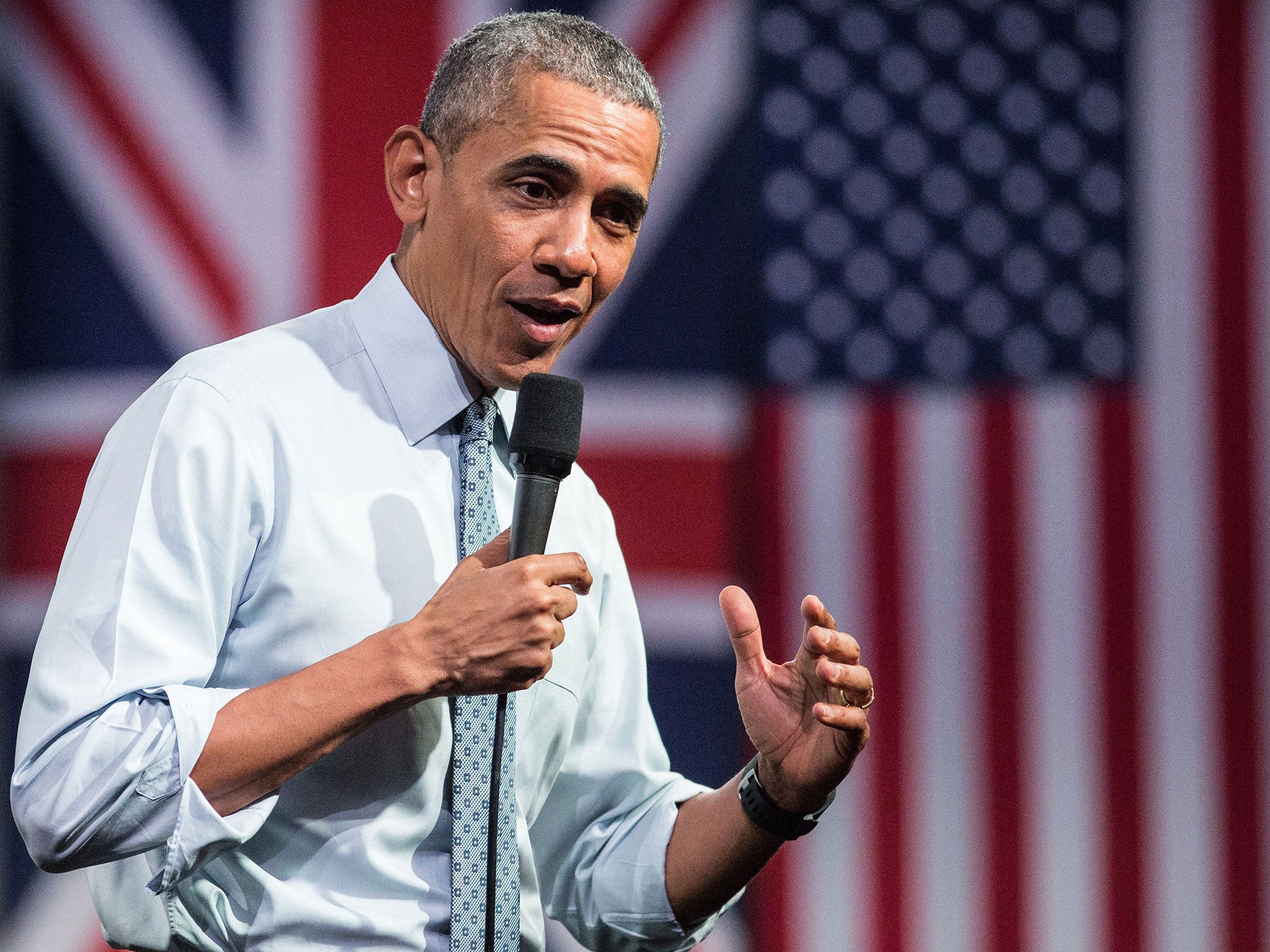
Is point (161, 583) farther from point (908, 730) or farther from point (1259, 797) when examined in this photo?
point (1259, 797)

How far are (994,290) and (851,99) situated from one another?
521mm

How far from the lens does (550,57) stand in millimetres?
1181

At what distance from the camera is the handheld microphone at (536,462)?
970 mm

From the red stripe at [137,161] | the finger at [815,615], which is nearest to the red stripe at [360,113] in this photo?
the red stripe at [137,161]

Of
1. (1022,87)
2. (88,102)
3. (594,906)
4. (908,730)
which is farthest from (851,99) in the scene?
(594,906)

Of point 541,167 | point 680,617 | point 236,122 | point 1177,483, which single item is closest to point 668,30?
point 236,122

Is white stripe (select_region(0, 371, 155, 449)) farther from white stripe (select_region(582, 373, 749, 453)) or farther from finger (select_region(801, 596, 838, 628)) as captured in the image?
finger (select_region(801, 596, 838, 628))

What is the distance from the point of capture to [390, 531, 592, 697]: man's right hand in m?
0.93

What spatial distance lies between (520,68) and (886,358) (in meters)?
1.67

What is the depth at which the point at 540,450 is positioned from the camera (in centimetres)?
99

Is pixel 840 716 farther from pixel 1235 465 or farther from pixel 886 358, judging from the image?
pixel 1235 465

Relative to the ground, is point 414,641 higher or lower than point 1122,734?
higher

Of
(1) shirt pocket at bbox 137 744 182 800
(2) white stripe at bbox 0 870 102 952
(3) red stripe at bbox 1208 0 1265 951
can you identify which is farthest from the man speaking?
(3) red stripe at bbox 1208 0 1265 951

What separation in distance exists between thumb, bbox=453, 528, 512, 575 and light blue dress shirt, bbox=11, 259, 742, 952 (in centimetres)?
13
